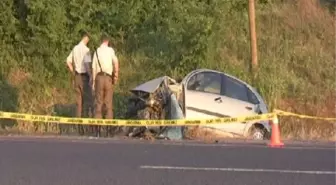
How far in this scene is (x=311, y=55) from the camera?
897 inches

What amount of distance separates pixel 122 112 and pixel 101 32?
4.49 meters

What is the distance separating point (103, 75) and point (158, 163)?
18.5 feet

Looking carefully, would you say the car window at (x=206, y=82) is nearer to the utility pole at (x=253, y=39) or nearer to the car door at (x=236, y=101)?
the car door at (x=236, y=101)

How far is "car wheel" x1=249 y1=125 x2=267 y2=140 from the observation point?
16.8 meters

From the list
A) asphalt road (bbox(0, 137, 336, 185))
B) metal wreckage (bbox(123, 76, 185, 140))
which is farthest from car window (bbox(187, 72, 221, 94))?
asphalt road (bbox(0, 137, 336, 185))

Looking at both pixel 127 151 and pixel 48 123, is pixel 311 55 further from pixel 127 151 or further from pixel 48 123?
pixel 127 151

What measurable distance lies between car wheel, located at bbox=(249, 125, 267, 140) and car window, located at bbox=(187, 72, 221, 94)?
1001 millimetres

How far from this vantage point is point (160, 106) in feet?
51.9

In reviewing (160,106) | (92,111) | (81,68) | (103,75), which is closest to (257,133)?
(160,106)

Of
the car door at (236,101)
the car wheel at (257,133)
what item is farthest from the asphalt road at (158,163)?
the car wheel at (257,133)

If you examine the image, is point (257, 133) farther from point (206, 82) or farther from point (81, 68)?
point (81, 68)

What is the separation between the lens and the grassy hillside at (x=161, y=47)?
21.0 meters

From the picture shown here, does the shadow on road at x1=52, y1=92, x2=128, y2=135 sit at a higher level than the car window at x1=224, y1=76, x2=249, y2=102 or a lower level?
lower

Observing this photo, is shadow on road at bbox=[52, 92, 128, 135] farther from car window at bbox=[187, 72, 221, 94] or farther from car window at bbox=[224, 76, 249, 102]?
car window at bbox=[224, 76, 249, 102]
